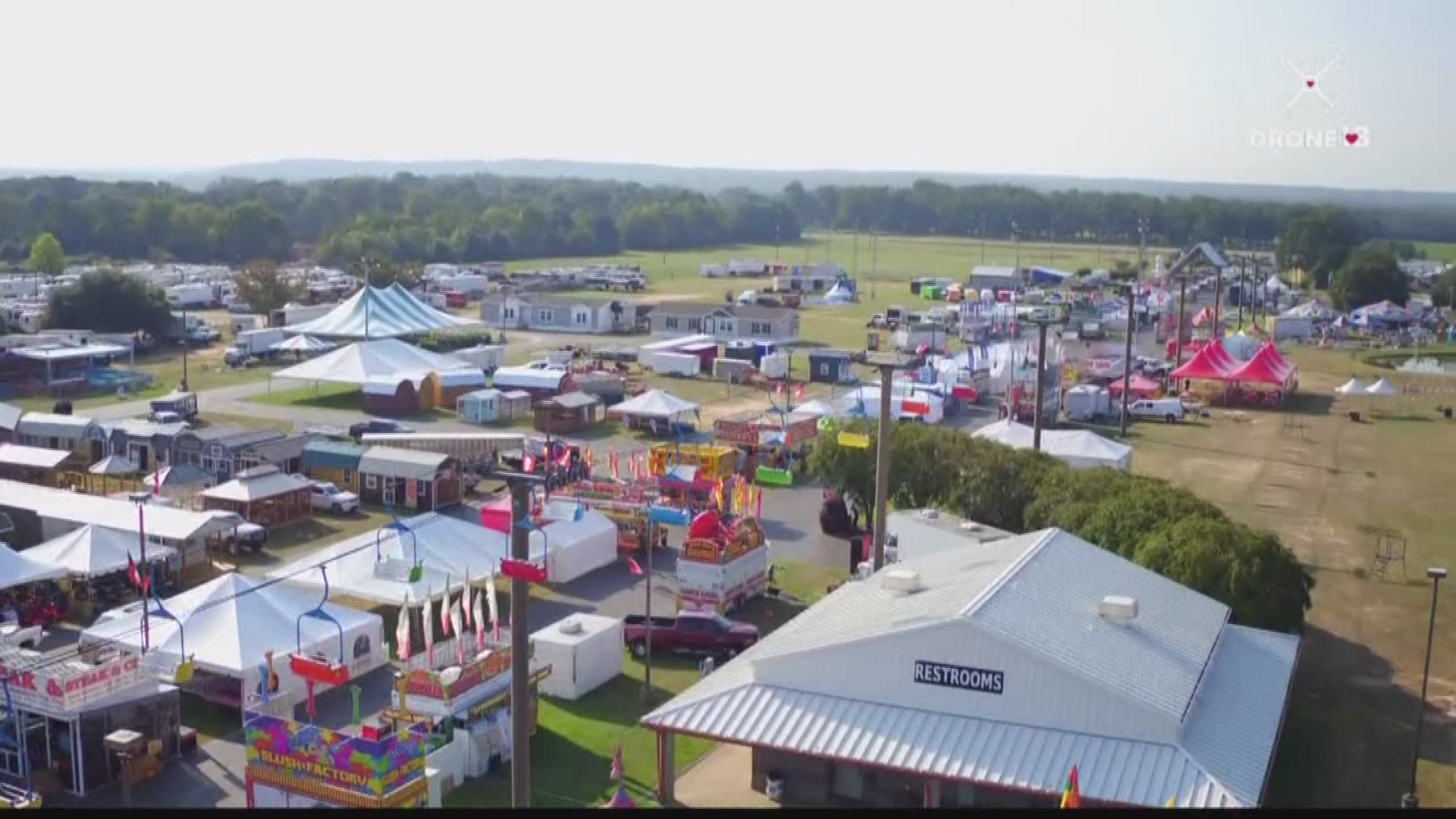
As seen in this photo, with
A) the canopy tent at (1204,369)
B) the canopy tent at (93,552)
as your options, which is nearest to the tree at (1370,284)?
the canopy tent at (1204,369)

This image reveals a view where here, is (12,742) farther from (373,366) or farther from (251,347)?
(251,347)

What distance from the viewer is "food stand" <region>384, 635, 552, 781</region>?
53.5 ft

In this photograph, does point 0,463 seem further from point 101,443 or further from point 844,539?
point 844,539

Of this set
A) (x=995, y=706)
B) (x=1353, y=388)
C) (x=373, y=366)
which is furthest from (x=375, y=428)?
(x=1353, y=388)

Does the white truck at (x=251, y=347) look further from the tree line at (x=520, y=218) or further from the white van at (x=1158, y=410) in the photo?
the tree line at (x=520, y=218)

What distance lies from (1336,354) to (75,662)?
59.3m

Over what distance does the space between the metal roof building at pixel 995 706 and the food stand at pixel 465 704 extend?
2.52 metres

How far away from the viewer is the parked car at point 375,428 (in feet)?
117

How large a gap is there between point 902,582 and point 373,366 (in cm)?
2986

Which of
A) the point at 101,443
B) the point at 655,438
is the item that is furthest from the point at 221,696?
the point at 655,438

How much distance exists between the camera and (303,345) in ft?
169

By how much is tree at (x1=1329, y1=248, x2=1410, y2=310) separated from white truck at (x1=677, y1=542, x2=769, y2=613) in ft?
219

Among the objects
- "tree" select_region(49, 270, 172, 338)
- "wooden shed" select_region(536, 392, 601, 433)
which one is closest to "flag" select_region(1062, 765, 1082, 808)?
"wooden shed" select_region(536, 392, 601, 433)

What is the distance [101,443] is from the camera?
3362 cm
